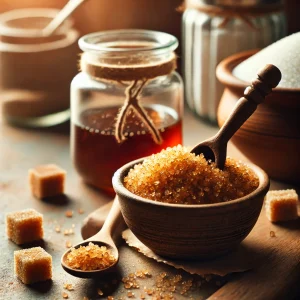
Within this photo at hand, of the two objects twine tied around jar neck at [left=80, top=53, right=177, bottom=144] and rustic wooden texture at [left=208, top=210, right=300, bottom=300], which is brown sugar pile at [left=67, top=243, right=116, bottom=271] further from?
twine tied around jar neck at [left=80, top=53, right=177, bottom=144]

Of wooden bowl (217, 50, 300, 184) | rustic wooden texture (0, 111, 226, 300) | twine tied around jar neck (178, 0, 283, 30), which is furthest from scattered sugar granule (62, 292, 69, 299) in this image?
twine tied around jar neck (178, 0, 283, 30)

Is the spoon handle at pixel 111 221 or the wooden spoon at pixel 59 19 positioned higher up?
the wooden spoon at pixel 59 19

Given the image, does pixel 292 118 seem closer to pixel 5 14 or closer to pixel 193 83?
pixel 193 83

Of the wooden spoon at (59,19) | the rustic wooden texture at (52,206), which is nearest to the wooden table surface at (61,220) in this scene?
the rustic wooden texture at (52,206)

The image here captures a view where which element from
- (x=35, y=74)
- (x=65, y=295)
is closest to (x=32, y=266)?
(x=65, y=295)

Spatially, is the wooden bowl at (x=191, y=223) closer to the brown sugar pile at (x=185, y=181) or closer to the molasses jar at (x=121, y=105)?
the brown sugar pile at (x=185, y=181)

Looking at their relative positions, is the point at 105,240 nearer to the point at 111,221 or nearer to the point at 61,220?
the point at 111,221
